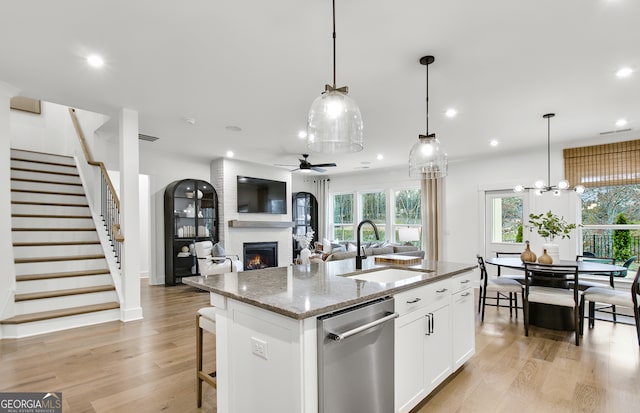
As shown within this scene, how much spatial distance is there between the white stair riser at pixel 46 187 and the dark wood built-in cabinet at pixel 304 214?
15.5 ft

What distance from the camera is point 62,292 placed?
13.2ft

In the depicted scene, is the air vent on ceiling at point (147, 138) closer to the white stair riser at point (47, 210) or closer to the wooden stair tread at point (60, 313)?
the white stair riser at point (47, 210)

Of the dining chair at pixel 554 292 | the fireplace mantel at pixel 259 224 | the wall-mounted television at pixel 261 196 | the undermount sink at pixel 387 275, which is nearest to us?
the undermount sink at pixel 387 275

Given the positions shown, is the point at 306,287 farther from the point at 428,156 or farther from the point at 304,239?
the point at 304,239

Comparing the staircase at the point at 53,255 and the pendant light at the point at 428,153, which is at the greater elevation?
the pendant light at the point at 428,153

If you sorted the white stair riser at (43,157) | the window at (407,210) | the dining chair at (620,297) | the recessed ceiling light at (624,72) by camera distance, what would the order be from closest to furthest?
the recessed ceiling light at (624,72) < the dining chair at (620,297) < the white stair riser at (43,157) < the window at (407,210)

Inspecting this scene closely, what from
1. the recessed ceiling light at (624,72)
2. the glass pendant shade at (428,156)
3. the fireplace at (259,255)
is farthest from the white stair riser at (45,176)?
the recessed ceiling light at (624,72)

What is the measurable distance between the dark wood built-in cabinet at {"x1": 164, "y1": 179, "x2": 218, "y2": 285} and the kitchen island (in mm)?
4643

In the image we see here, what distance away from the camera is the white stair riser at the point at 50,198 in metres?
5.07

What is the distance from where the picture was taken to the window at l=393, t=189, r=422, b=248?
7.97 meters

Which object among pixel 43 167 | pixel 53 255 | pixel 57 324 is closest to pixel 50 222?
pixel 53 255

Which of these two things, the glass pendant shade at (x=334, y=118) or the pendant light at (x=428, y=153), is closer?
the glass pendant shade at (x=334, y=118)

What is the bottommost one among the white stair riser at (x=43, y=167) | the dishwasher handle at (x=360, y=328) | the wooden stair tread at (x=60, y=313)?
the wooden stair tread at (x=60, y=313)

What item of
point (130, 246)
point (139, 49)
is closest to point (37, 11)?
point (139, 49)
